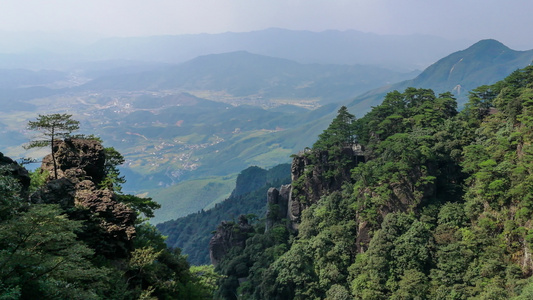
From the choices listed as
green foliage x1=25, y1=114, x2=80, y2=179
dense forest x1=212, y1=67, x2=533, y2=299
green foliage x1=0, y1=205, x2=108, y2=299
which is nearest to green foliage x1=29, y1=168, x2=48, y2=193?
green foliage x1=25, y1=114, x2=80, y2=179

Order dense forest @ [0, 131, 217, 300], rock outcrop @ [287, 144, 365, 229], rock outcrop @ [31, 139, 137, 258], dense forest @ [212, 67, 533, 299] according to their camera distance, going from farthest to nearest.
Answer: rock outcrop @ [287, 144, 365, 229] → dense forest @ [212, 67, 533, 299] → rock outcrop @ [31, 139, 137, 258] → dense forest @ [0, 131, 217, 300]

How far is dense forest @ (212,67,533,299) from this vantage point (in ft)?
76.9

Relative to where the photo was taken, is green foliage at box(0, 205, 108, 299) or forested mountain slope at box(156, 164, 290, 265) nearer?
green foliage at box(0, 205, 108, 299)

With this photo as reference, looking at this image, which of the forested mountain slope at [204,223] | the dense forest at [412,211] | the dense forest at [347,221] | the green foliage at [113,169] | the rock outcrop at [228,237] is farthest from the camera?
the forested mountain slope at [204,223]

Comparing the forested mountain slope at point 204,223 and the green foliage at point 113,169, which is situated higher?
the green foliage at point 113,169

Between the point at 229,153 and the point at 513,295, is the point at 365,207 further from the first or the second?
the point at 229,153

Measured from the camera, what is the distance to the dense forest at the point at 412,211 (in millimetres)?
23453

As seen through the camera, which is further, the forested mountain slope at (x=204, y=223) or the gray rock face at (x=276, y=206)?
the forested mountain slope at (x=204, y=223)

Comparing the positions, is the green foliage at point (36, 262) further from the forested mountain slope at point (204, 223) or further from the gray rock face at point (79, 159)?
the forested mountain slope at point (204, 223)

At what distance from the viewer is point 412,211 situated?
2939cm

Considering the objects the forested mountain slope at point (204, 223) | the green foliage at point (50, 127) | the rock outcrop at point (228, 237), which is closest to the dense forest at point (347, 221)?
the rock outcrop at point (228, 237)

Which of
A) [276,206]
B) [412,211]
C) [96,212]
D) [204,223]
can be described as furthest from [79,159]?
[204,223]

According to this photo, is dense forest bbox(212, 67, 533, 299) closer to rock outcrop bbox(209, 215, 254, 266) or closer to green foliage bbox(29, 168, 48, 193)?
rock outcrop bbox(209, 215, 254, 266)

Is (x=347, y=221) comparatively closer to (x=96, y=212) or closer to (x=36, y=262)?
(x=96, y=212)
